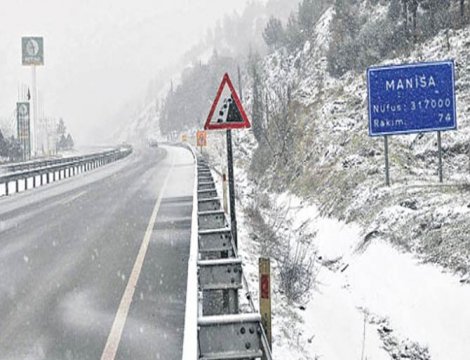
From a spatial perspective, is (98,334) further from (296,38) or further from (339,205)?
(296,38)

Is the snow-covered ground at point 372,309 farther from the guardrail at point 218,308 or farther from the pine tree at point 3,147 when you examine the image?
the pine tree at point 3,147

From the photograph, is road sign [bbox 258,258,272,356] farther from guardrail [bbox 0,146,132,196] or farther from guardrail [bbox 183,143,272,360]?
guardrail [bbox 0,146,132,196]

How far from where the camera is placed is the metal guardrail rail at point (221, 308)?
4.64m

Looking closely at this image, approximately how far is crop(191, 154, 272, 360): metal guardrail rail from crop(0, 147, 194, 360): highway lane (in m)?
0.68

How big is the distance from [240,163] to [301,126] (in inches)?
713

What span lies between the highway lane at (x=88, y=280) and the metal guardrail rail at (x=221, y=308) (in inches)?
26.7

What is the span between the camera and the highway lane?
6.29 m

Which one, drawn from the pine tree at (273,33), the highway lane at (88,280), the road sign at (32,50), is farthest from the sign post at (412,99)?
the pine tree at (273,33)

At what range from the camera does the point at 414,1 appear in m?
33.6

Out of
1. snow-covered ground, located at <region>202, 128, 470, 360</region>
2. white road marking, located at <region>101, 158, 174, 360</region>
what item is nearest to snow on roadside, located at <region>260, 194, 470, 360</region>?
snow-covered ground, located at <region>202, 128, 470, 360</region>

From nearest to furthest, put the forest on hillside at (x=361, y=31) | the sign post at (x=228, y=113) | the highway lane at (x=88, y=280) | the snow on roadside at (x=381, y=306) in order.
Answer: the highway lane at (x=88, y=280) → the snow on roadside at (x=381, y=306) → the sign post at (x=228, y=113) → the forest on hillside at (x=361, y=31)

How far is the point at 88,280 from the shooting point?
8.80m

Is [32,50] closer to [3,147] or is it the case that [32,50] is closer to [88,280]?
[3,147]

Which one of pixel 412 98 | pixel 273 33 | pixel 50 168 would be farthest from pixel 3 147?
pixel 412 98
